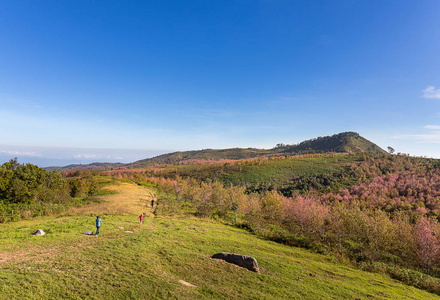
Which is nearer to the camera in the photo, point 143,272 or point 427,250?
point 143,272

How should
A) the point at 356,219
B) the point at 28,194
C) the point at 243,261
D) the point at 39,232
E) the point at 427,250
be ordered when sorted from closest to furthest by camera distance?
the point at 243,261
the point at 39,232
the point at 28,194
the point at 427,250
the point at 356,219

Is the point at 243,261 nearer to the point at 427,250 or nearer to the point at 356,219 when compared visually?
the point at 356,219

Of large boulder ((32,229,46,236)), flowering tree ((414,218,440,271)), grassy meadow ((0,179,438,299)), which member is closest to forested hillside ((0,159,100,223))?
grassy meadow ((0,179,438,299))

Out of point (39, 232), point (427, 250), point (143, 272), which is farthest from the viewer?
point (427, 250)

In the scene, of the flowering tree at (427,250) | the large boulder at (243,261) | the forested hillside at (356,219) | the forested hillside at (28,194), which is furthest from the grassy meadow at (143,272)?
the flowering tree at (427,250)

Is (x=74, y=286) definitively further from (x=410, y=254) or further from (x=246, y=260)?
(x=410, y=254)

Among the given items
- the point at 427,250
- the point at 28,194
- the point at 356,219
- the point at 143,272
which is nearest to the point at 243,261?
the point at 143,272

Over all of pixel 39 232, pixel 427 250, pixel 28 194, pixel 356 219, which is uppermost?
pixel 28 194

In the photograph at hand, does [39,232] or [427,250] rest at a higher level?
[39,232]

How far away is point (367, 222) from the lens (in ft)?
151

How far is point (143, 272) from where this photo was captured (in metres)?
16.5

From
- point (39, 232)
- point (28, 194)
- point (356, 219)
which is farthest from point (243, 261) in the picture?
point (28, 194)

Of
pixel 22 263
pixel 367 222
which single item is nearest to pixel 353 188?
pixel 367 222

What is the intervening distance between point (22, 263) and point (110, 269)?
24.2ft
